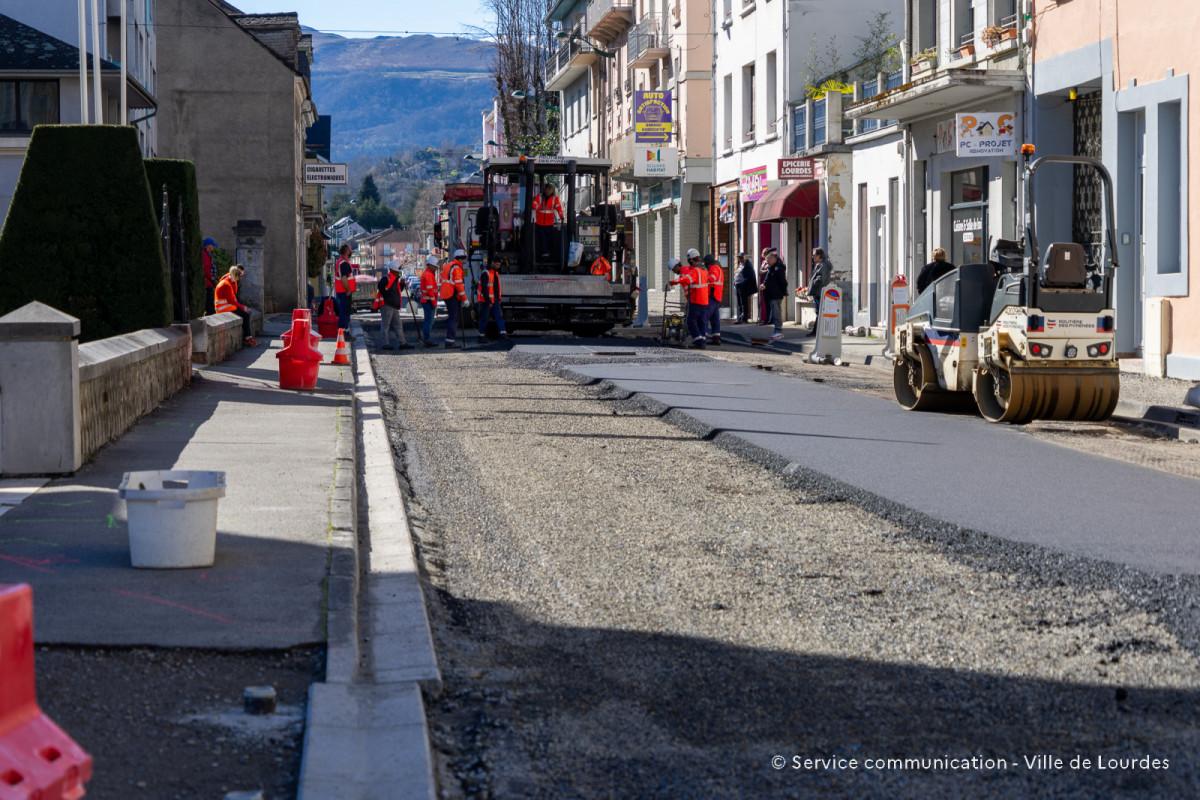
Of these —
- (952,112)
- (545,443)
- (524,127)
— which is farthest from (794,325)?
(524,127)

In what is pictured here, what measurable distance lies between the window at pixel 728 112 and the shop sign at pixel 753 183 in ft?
7.83

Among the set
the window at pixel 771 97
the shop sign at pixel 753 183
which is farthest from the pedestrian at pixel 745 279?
the window at pixel 771 97

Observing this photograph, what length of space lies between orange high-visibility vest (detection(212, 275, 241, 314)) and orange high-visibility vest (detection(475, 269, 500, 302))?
535 centimetres

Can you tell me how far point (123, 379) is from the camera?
37.4 ft

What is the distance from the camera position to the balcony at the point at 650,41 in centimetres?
4675

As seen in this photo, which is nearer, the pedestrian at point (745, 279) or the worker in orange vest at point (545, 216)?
the worker in orange vest at point (545, 216)

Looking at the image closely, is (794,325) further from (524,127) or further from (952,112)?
(524,127)

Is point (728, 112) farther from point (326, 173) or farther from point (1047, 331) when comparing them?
point (1047, 331)

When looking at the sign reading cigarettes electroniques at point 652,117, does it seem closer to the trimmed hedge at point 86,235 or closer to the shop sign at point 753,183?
the shop sign at point 753,183

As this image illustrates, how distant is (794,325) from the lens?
3416 centimetres

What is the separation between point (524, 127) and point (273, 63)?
18.0m

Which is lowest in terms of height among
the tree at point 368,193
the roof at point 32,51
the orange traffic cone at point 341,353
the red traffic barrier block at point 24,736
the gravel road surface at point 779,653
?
the gravel road surface at point 779,653

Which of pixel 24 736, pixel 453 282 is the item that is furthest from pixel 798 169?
pixel 24 736

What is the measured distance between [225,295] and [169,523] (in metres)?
16.9
